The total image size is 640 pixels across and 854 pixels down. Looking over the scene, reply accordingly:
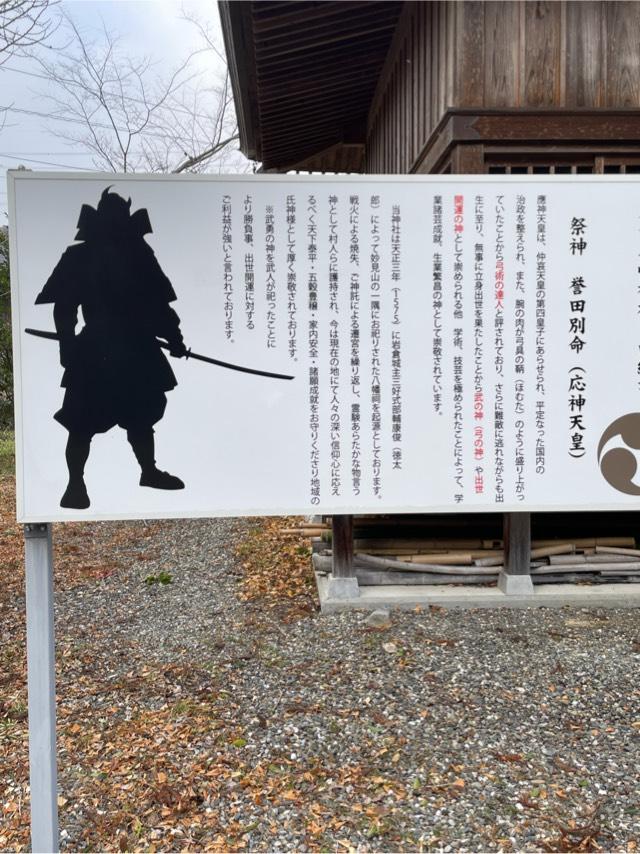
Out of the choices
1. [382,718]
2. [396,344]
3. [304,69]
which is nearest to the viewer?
[396,344]

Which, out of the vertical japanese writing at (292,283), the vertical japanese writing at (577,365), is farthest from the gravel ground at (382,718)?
the vertical japanese writing at (292,283)

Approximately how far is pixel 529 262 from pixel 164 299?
155cm

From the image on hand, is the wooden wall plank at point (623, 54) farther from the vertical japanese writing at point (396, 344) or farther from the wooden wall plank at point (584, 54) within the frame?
the vertical japanese writing at point (396, 344)

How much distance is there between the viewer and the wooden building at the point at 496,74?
4398mm

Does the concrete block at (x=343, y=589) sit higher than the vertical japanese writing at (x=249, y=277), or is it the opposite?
the vertical japanese writing at (x=249, y=277)

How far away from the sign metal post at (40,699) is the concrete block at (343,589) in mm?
2661

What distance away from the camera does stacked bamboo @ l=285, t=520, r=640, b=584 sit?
511 cm

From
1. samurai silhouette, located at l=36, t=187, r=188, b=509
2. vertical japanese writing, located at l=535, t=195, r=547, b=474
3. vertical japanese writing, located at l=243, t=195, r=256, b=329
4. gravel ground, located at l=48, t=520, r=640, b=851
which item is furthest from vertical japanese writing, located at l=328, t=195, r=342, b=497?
gravel ground, located at l=48, t=520, r=640, b=851

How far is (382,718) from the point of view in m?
3.41

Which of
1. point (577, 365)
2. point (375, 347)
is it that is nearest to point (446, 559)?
point (577, 365)

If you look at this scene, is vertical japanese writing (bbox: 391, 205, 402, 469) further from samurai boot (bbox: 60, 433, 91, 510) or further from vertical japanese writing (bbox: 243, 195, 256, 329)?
samurai boot (bbox: 60, 433, 91, 510)

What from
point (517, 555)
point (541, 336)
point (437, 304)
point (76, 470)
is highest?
point (437, 304)

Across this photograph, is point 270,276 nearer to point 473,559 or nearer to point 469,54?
point 469,54

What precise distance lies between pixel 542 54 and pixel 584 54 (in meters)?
0.31
